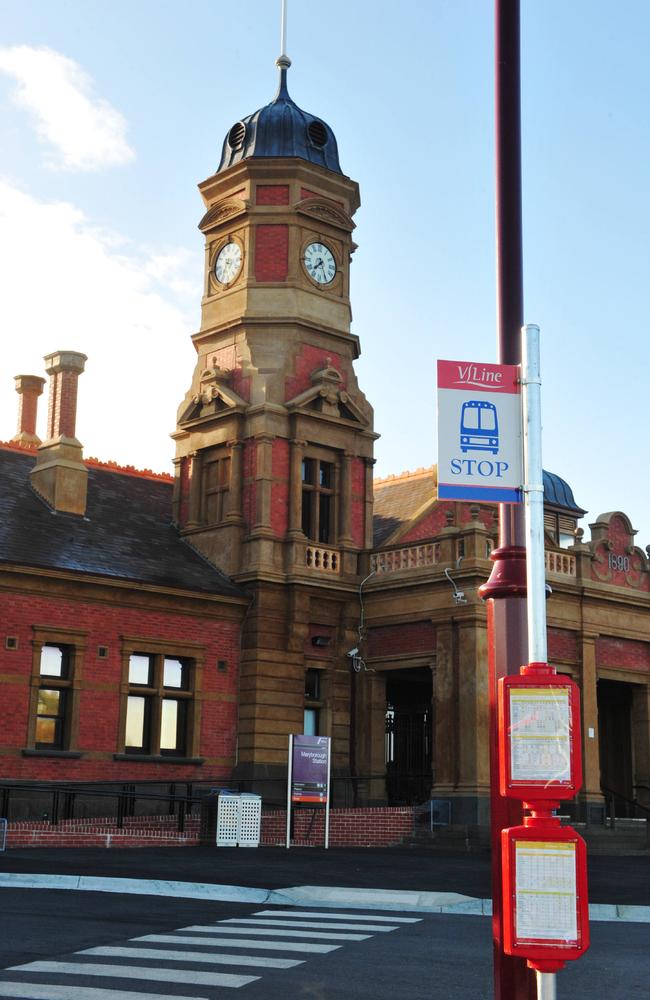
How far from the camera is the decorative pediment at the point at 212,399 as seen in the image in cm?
2988

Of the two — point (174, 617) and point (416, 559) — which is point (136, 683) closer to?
point (174, 617)

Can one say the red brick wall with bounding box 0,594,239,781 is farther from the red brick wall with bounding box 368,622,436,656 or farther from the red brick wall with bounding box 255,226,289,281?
the red brick wall with bounding box 255,226,289,281

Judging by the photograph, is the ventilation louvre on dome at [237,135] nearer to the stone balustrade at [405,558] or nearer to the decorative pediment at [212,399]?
the decorative pediment at [212,399]

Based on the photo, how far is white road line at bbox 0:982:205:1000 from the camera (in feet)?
25.6

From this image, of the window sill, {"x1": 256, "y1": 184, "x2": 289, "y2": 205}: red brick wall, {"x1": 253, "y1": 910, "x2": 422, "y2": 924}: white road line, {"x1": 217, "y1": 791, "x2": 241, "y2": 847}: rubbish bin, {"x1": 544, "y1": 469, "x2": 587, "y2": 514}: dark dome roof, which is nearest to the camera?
{"x1": 253, "y1": 910, "x2": 422, "y2": 924}: white road line

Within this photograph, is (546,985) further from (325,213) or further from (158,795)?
(325,213)

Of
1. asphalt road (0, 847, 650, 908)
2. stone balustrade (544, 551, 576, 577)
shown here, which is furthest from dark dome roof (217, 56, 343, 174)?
asphalt road (0, 847, 650, 908)

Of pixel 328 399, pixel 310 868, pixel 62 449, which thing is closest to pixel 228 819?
pixel 310 868

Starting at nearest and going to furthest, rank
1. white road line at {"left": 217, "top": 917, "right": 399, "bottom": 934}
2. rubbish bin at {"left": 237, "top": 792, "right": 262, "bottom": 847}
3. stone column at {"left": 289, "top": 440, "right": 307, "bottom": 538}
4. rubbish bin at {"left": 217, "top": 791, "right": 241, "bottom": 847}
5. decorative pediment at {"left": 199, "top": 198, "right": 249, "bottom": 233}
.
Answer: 1. white road line at {"left": 217, "top": 917, "right": 399, "bottom": 934}
2. rubbish bin at {"left": 217, "top": 791, "right": 241, "bottom": 847}
3. rubbish bin at {"left": 237, "top": 792, "right": 262, "bottom": 847}
4. stone column at {"left": 289, "top": 440, "right": 307, "bottom": 538}
5. decorative pediment at {"left": 199, "top": 198, "right": 249, "bottom": 233}

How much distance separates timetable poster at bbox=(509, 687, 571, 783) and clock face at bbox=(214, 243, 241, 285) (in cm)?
2650

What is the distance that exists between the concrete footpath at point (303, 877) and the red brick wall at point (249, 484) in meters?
8.90

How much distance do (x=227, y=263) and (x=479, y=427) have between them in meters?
25.8

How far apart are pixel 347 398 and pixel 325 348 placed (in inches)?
54.6

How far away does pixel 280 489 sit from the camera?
2941cm
